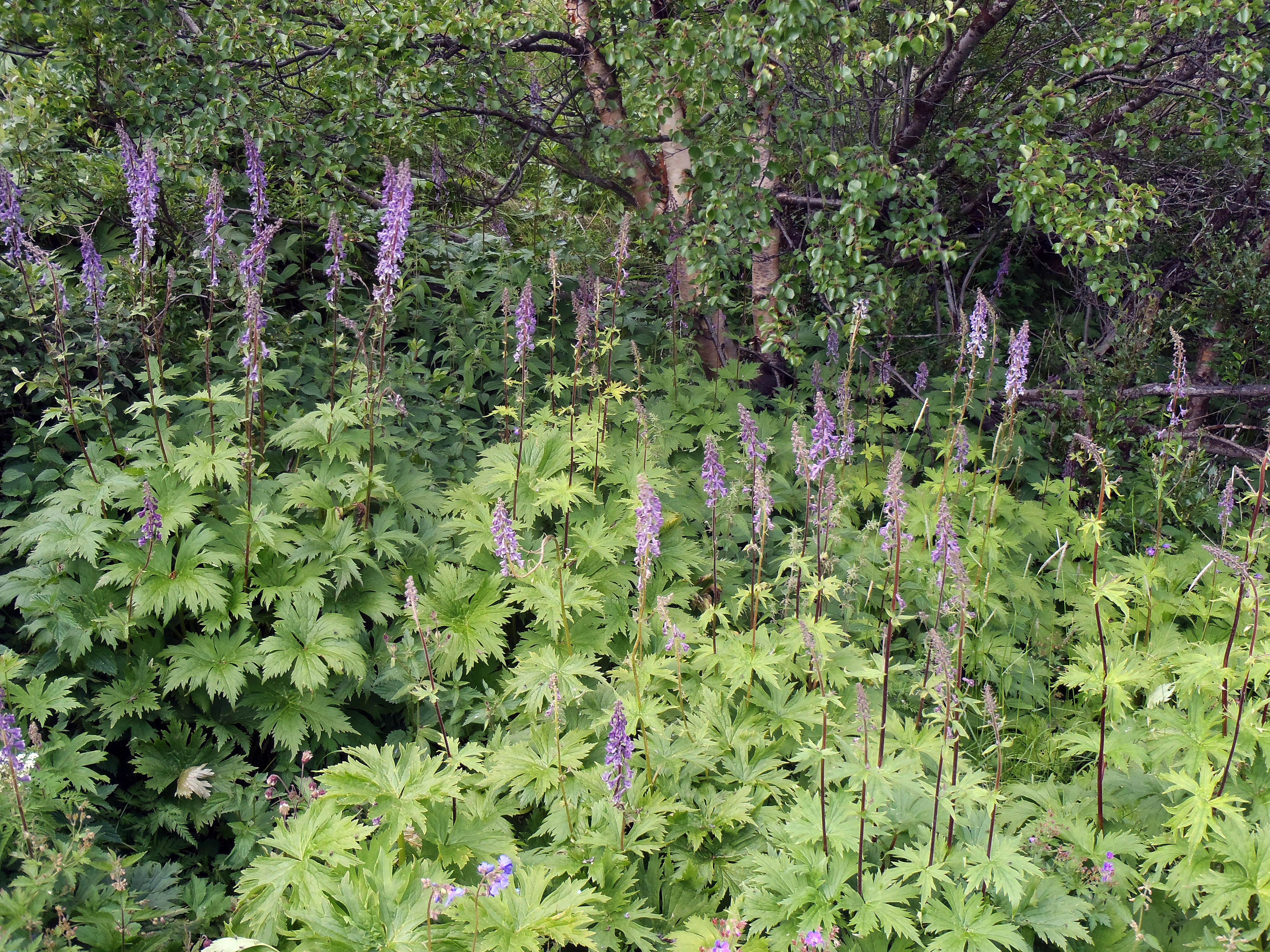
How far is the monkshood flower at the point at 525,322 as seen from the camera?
13.5ft

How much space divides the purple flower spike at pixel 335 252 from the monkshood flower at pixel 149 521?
1179 millimetres

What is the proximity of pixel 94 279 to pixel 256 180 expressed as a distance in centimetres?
94

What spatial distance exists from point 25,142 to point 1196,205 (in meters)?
7.50

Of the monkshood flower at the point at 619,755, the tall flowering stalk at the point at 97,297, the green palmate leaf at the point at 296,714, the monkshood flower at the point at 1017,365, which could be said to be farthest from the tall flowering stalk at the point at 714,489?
the tall flowering stalk at the point at 97,297

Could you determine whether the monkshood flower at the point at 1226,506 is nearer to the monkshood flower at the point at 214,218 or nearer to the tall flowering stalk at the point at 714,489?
the tall flowering stalk at the point at 714,489

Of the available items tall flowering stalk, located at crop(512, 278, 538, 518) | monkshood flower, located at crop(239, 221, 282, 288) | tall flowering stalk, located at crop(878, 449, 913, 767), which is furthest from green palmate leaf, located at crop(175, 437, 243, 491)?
tall flowering stalk, located at crop(878, 449, 913, 767)

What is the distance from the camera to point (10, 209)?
4.03 metres

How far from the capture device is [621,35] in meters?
4.73

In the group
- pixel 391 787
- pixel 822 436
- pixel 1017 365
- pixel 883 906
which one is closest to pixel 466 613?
pixel 391 787

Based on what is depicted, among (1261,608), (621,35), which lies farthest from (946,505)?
(621,35)

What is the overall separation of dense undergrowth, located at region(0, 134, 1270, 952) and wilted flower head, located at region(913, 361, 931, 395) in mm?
34

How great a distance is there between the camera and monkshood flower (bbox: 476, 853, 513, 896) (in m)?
2.11

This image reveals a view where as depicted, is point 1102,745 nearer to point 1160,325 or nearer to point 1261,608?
point 1261,608

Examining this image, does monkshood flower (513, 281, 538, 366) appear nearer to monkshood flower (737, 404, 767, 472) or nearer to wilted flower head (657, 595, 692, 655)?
monkshood flower (737, 404, 767, 472)
